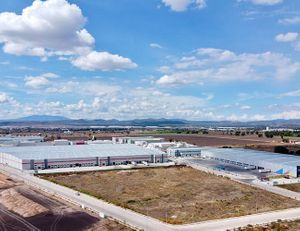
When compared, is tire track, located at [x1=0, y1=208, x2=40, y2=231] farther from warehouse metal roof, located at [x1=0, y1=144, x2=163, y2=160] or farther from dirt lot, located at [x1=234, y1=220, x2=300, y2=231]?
warehouse metal roof, located at [x1=0, y1=144, x2=163, y2=160]

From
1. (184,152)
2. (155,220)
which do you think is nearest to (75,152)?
(184,152)

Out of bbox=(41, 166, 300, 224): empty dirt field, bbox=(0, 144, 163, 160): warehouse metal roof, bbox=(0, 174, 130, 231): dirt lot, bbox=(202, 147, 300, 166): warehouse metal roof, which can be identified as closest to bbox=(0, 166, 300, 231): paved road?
bbox=(41, 166, 300, 224): empty dirt field

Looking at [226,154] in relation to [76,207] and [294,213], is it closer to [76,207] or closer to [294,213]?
[294,213]

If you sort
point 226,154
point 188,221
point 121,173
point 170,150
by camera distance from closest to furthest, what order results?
point 188,221 < point 121,173 < point 226,154 < point 170,150

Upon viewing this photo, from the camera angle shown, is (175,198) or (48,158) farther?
(48,158)

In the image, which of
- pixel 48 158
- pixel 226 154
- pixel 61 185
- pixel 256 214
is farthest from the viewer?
pixel 226 154

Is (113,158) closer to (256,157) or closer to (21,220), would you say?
(256,157)

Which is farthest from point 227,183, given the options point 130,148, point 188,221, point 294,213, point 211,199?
point 130,148
